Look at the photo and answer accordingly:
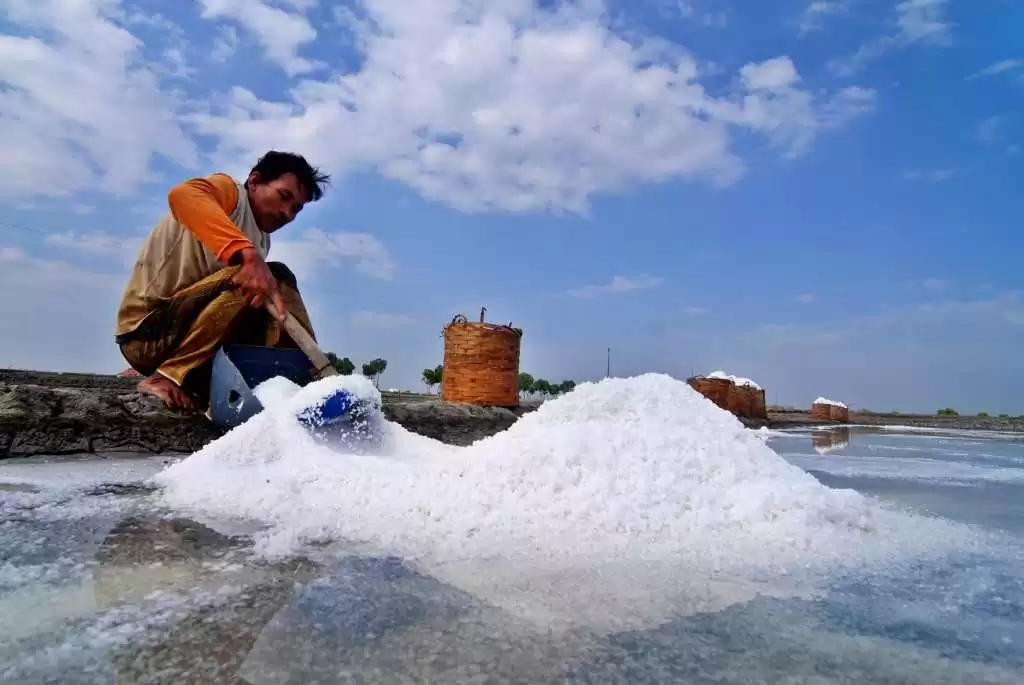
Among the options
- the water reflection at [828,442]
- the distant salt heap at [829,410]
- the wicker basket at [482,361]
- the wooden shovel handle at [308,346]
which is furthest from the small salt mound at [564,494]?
the distant salt heap at [829,410]

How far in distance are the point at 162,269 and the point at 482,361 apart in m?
2.39

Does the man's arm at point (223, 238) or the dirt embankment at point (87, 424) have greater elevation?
the man's arm at point (223, 238)

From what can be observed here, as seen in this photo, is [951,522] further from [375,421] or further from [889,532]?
[375,421]

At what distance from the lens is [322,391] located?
2.02 meters

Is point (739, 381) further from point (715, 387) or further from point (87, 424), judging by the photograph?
point (87, 424)

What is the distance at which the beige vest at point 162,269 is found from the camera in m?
2.45

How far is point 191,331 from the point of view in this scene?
7.95 feet

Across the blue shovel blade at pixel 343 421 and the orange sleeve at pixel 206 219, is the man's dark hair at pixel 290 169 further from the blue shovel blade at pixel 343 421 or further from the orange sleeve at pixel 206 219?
the blue shovel blade at pixel 343 421

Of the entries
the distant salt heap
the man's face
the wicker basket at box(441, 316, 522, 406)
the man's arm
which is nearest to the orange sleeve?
the man's arm

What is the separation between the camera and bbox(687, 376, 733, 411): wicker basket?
8352 mm

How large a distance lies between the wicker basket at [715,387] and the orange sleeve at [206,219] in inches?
274

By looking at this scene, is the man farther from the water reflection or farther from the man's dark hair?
the water reflection

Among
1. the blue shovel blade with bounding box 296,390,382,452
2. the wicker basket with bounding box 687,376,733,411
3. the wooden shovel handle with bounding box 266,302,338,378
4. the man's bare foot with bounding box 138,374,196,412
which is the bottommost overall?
the blue shovel blade with bounding box 296,390,382,452

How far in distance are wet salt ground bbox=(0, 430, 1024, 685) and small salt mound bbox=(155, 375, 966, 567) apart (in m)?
0.16
